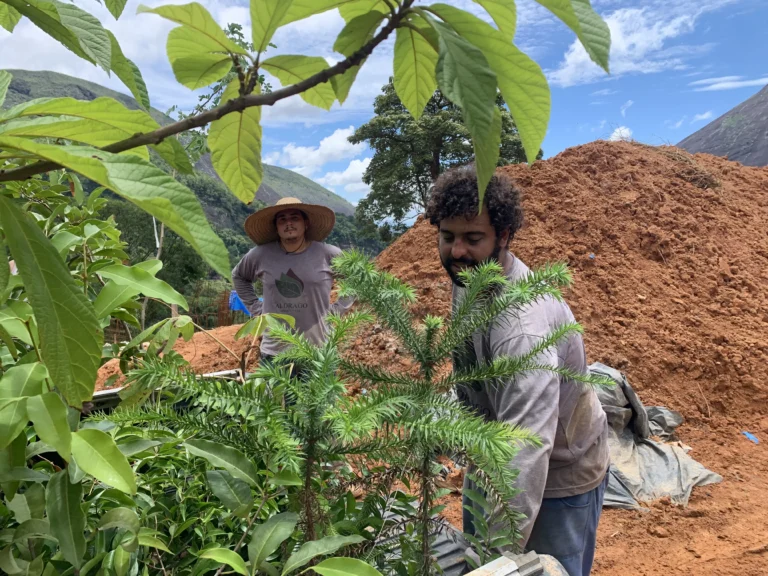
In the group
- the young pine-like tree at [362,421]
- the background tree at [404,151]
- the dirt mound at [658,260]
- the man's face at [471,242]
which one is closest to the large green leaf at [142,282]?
the young pine-like tree at [362,421]

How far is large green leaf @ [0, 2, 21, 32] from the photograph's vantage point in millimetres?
690

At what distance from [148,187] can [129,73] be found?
369 mm

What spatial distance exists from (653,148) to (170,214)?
11767mm

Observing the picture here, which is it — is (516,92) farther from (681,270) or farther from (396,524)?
(681,270)

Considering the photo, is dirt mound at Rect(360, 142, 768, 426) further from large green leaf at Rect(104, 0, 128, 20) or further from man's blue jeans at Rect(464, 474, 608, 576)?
large green leaf at Rect(104, 0, 128, 20)

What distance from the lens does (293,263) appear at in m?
3.89

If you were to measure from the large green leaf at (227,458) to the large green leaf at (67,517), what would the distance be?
0.47 feet

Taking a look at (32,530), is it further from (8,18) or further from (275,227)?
(275,227)

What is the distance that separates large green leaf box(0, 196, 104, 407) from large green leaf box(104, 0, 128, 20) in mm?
292

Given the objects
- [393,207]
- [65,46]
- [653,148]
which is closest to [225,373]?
[65,46]

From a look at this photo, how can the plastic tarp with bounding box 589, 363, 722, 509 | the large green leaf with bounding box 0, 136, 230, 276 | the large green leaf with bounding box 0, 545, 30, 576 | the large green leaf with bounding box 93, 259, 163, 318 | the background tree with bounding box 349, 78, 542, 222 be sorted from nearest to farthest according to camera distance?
the large green leaf with bounding box 0, 136, 230, 276
the large green leaf with bounding box 0, 545, 30, 576
the large green leaf with bounding box 93, 259, 163, 318
the plastic tarp with bounding box 589, 363, 722, 509
the background tree with bounding box 349, 78, 542, 222

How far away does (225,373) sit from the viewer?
1381 mm

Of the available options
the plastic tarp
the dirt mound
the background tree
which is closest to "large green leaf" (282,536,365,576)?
the plastic tarp

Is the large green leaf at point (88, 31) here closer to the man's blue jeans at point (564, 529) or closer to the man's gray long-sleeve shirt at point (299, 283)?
the man's blue jeans at point (564, 529)
